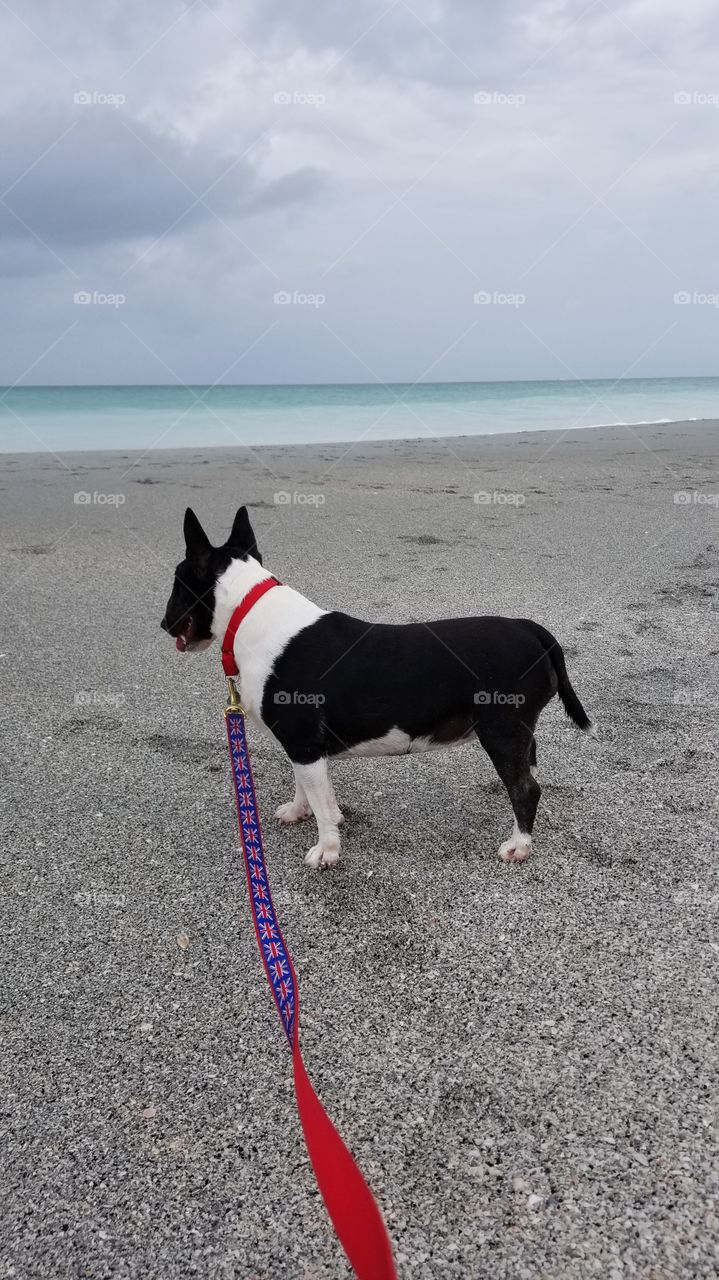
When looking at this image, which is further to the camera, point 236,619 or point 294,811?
point 294,811

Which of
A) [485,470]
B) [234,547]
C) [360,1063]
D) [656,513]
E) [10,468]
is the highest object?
[234,547]

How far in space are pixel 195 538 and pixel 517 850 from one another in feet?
5.02

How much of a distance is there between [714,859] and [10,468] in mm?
13651

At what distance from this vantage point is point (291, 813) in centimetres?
333

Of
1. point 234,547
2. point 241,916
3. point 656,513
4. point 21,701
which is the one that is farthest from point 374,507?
point 241,916

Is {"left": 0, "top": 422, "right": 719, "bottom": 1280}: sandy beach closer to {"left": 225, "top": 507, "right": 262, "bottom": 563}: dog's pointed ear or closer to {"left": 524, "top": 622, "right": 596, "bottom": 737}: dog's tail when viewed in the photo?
{"left": 524, "top": 622, "right": 596, "bottom": 737}: dog's tail

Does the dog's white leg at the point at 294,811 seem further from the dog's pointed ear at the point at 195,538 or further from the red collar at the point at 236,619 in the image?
the dog's pointed ear at the point at 195,538

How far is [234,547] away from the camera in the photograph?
10.1 feet

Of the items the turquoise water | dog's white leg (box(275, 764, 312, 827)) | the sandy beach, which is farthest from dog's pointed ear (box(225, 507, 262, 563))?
the turquoise water

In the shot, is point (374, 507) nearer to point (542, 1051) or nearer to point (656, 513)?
point (656, 513)

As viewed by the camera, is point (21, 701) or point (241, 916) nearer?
point (241, 916)

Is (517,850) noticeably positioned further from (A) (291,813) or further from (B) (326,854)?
(A) (291,813)

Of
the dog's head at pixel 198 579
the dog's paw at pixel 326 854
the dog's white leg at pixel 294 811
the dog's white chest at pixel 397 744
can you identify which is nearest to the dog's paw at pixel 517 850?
the dog's white chest at pixel 397 744

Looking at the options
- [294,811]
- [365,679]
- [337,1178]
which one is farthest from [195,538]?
[337,1178]
